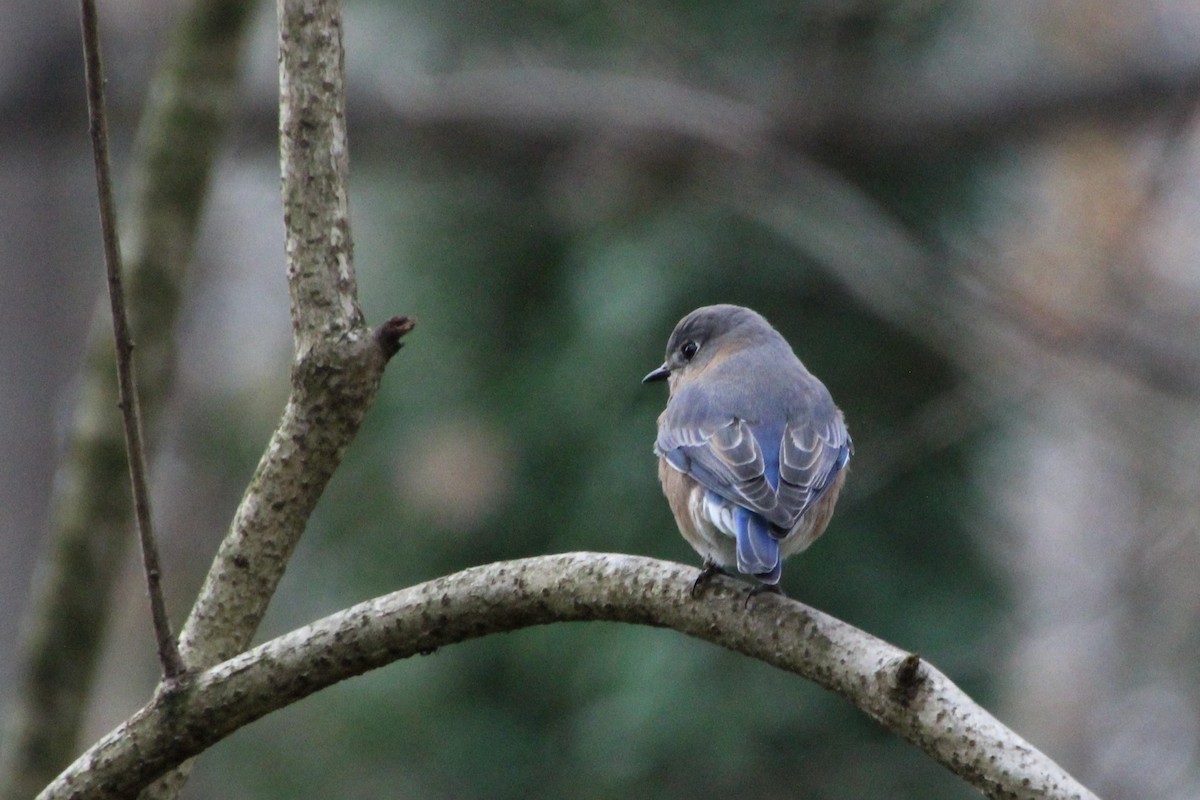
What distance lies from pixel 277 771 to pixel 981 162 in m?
5.38

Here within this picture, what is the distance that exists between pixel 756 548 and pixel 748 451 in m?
0.52

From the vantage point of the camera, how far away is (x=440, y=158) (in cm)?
760

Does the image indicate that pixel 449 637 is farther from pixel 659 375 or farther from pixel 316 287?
pixel 659 375

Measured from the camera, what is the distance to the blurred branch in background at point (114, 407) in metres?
3.56

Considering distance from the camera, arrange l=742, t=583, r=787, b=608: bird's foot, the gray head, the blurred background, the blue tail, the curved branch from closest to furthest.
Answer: the curved branch
l=742, t=583, r=787, b=608: bird's foot
the blue tail
the gray head
the blurred background

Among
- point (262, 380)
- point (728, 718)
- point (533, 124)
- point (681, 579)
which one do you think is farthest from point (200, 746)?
point (262, 380)

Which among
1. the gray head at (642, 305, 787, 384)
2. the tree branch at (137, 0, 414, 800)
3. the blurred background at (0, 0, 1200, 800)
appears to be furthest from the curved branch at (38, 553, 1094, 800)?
the blurred background at (0, 0, 1200, 800)

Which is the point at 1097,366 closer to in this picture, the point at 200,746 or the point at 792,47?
the point at 792,47

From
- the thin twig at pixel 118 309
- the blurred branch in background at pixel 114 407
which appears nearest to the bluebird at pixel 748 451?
the thin twig at pixel 118 309

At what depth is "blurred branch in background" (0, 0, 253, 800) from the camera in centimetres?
356

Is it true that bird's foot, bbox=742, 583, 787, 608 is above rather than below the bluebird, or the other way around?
below

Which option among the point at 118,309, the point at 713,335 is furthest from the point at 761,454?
→ the point at 118,309

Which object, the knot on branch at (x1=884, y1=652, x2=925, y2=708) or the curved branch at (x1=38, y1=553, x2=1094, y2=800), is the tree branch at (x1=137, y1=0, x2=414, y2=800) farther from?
the knot on branch at (x1=884, y1=652, x2=925, y2=708)

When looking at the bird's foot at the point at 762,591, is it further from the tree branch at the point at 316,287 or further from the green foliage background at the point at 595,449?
the green foliage background at the point at 595,449
